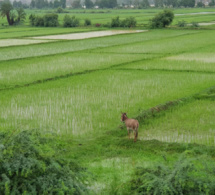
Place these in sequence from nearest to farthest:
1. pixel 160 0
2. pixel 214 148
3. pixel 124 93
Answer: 1. pixel 214 148
2. pixel 124 93
3. pixel 160 0

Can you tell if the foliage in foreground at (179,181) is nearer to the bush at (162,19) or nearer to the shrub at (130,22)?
the bush at (162,19)

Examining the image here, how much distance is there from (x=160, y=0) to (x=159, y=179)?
318ft

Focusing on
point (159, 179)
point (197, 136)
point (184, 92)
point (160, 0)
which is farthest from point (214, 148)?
point (160, 0)

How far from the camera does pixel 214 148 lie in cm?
571

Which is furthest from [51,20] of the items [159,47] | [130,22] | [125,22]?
[159,47]

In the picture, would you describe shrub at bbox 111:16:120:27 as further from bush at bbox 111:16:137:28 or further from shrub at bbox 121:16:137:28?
shrub at bbox 121:16:137:28

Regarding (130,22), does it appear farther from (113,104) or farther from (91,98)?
(113,104)

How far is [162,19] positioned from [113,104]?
26.6 metres

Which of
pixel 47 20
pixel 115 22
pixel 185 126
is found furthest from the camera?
pixel 47 20

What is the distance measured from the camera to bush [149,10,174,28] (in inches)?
1303

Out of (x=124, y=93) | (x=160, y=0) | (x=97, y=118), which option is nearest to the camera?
(x=97, y=118)

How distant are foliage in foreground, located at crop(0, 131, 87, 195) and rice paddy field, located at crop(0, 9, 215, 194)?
353 millimetres

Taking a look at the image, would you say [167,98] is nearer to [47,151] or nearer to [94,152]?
[94,152]

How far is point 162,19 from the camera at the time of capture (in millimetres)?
33781
